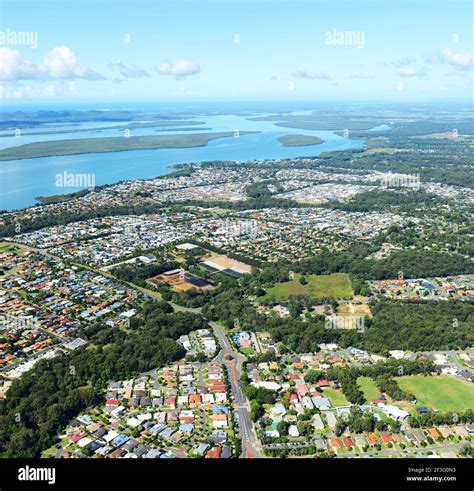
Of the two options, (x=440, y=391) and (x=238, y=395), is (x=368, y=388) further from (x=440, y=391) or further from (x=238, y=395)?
(x=238, y=395)

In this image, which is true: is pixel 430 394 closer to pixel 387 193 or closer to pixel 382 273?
pixel 382 273

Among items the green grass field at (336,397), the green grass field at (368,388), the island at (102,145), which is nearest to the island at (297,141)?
the island at (102,145)

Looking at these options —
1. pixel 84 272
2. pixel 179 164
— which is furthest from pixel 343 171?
pixel 84 272

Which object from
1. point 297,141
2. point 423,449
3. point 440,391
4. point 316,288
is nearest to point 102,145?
point 297,141

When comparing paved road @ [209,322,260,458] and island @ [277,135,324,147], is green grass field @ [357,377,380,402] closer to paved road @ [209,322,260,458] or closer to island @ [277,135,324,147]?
paved road @ [209,322,260,458]

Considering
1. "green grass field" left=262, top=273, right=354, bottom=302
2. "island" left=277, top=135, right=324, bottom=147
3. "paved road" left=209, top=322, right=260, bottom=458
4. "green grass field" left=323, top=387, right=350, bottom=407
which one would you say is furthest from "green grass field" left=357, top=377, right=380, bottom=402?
"island" left=277, top=135, right=324, bottom=147
